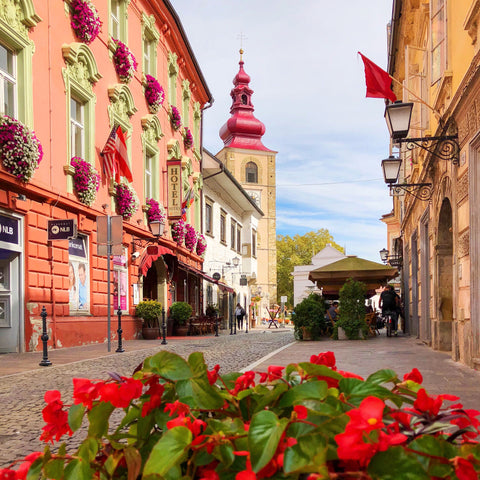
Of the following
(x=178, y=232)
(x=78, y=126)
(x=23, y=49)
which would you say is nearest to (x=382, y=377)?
(x=23, y=49)

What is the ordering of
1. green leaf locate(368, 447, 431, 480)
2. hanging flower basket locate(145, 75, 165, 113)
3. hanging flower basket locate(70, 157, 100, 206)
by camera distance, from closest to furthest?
green leaf locate(368, 447, 431, 480)
hanging flower basket locate(70, 157, 100, 206)
hanging flower basket locate(145, 75, 165, 113)

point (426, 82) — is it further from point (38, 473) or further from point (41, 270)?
point (38, 473)

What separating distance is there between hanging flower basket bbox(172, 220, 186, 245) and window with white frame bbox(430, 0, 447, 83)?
1287 cm

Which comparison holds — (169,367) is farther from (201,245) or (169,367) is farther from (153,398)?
(201,245)

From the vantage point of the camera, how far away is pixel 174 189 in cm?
2194

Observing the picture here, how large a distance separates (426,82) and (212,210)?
18825mm

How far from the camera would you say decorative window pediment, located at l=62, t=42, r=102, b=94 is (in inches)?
557

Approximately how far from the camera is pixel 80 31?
14.7m

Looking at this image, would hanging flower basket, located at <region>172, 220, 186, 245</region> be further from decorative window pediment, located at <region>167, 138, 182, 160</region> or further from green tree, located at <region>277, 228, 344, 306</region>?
green tree, located at <region>277, 228, 344, 306</region>

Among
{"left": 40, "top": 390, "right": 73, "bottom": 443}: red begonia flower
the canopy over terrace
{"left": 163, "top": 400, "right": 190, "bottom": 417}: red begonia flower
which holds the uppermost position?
the canopy over terrace

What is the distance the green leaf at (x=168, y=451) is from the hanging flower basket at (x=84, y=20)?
15015 mm

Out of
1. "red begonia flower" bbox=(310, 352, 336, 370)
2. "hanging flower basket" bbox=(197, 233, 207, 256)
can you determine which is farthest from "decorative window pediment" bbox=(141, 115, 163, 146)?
"red begonia flower" bbox=(310, 352, 336, 370)

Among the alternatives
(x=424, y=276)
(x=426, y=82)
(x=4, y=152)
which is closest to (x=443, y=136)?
(x=426, y=82)

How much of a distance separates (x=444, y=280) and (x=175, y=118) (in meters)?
14.0
